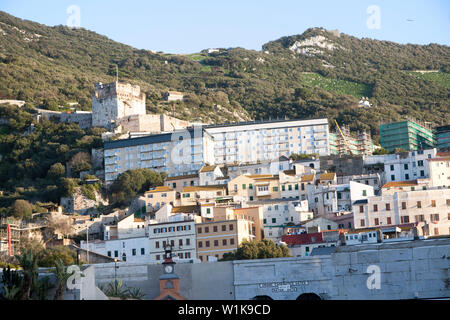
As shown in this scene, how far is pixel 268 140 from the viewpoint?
→ 109938 mm

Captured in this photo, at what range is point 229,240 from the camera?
237ft

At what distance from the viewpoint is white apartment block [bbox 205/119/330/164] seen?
355 feet

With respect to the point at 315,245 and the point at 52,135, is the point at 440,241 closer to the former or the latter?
the point at 315,245

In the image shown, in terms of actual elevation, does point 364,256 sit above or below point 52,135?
below

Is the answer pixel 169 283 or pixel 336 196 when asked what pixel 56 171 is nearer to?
pixel 336 196

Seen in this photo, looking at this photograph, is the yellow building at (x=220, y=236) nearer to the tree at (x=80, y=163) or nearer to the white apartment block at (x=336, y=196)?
the white apartment block at (x=336, y=196)

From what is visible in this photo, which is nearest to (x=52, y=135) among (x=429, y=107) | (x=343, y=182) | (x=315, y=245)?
(x=343, y=182)

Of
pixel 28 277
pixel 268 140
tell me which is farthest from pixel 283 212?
pixel 28 277

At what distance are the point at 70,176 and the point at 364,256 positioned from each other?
182 feet

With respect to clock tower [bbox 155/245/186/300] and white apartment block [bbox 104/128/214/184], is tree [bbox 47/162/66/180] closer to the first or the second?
white apartment block [bbox 104/128/214/184]

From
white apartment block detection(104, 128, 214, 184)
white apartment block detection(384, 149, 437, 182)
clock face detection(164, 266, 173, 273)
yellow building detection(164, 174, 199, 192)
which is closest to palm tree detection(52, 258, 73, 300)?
clock face detection(164, 266, 173, 273)

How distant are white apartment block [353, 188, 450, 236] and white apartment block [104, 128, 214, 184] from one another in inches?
1175

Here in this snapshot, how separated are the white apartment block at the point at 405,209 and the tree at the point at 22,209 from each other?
113 feet

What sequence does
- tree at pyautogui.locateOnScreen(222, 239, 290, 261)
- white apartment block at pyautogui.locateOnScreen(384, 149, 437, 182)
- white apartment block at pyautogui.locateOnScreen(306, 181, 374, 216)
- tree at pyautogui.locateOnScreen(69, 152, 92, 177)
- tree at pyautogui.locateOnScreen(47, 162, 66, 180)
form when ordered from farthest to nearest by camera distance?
tree at pyautogui.locateOnScreen(69, 152, 92, 177), tree at pyautogui.locateOnScreen(47, 162, 66, 180), white apartment block at pyautogui.locateOnScreen(384, 149, 437, 182), white apartment block at pyautogui.locateOnScreen(306, 181, 374, 216), tree at pyautogui.locateOnScreen(222, 239, 290, 261)
